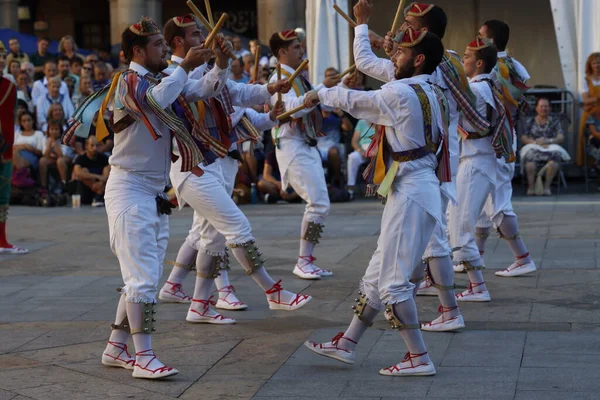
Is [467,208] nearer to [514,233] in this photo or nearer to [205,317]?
[514,233]

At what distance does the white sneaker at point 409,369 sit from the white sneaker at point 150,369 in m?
1.17

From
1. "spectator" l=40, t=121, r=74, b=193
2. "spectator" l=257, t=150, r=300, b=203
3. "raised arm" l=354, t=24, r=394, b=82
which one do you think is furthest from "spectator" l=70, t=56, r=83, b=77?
"raised arm" l=354, t=24, r=394, b=82

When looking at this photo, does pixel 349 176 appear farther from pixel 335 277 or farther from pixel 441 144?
pixel 441 144

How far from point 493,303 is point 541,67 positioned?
437 inches

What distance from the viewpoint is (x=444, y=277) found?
25.3 feet

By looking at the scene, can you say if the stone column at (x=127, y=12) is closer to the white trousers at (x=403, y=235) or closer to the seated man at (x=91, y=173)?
the seated man at (x=91, y=173)

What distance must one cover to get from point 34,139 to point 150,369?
38.7 ft

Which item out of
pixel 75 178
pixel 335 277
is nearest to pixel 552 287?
pixel 335 277

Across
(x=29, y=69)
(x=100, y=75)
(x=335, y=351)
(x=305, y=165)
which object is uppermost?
(x=29, y=69)

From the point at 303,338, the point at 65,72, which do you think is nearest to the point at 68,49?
the point at 65,72

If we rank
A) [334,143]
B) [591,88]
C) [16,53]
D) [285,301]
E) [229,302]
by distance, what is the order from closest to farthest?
1. [285,301]
2. [229,302]
3. [591,88]
4. [334,143]
5. [16,53]

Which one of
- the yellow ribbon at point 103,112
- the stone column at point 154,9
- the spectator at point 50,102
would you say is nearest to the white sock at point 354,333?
the yellow ribbon at point 103,112

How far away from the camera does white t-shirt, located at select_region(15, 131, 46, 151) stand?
17.9m

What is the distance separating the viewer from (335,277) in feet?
33.5
